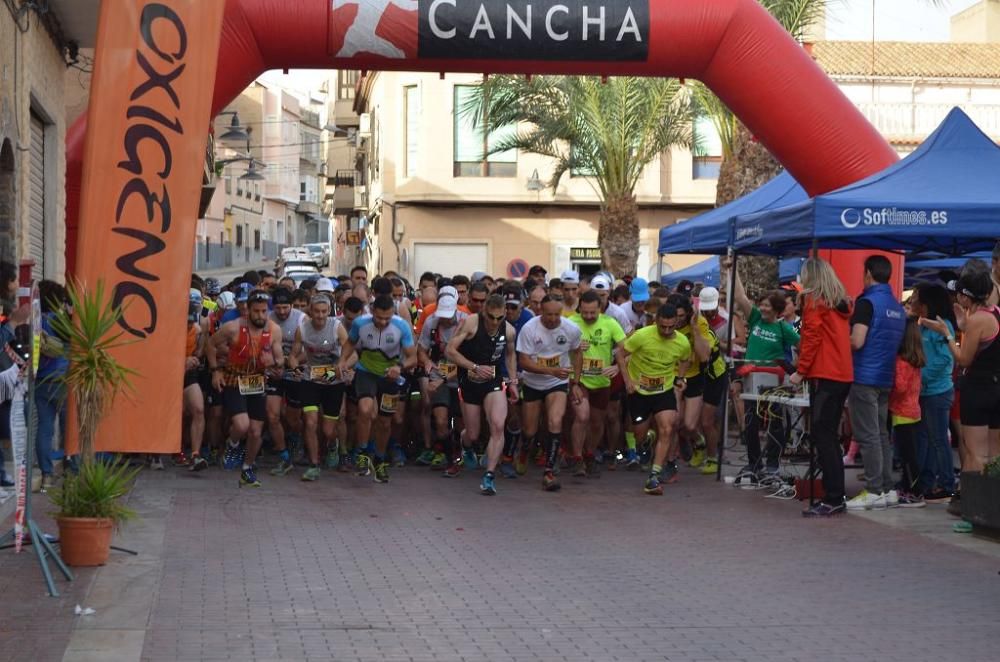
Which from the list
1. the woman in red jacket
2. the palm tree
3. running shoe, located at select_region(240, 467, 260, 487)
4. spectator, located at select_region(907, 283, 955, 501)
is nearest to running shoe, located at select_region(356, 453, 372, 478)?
running shoe, located at select_region(240, 467, 260, 487)

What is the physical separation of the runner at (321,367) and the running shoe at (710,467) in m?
3.80

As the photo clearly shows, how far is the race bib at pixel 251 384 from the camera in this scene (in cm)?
1339

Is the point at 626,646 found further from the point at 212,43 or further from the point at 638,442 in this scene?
the point at 638,442

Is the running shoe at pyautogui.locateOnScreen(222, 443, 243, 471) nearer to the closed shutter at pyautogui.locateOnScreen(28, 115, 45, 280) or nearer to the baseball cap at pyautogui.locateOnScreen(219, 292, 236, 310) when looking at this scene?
the baseball cap at pyautogui.locateOnScreen(219, 292, 236, 310)

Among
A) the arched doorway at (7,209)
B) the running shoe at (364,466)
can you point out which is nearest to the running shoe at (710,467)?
the running shoe at (364,466)

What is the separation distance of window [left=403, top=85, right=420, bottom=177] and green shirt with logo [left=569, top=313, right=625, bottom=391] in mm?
27767

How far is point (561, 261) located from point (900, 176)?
99.0 feet

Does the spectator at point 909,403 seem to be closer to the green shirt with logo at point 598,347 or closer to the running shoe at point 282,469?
the green shirt with logo at point 598,347

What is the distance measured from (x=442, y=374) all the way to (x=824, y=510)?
4.47m

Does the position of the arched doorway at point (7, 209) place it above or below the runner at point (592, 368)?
above

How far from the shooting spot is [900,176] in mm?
12641

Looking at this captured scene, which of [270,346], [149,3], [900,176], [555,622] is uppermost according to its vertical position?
[149,3]

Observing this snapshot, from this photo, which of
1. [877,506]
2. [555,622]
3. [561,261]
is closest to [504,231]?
[561,261]

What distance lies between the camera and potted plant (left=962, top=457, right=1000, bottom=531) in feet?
33.2
